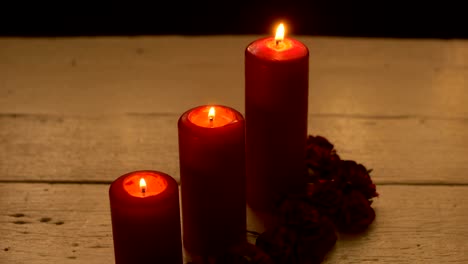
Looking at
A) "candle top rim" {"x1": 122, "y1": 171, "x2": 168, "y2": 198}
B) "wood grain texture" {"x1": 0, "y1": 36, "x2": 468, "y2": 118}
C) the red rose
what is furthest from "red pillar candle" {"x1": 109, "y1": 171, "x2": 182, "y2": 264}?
"wood grain texture" {"x1": 0, "y1": 36, "x2": 468, "y2": 118}

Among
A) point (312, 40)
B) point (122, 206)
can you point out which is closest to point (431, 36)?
point (312, 40)

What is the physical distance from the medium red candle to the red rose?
0.07 metres

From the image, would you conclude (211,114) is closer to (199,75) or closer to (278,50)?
(278,50)

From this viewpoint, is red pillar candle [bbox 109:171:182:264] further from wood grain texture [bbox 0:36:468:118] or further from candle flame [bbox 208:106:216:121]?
wood grain texture [bbox 0:36:468:118]

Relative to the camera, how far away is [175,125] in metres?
1.15

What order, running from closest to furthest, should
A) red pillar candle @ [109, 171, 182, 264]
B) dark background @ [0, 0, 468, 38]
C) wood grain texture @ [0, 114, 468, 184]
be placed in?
red pillar candle @ [109, 171, 182, 264]
wood grain texture @ [0, 114, 468, 184]
dark background @ [0, 0, 468, 38]

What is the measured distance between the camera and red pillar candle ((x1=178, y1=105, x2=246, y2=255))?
32.2 inches

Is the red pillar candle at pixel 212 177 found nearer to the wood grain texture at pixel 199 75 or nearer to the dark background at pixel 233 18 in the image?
the wood grain texture at pixel 199 75

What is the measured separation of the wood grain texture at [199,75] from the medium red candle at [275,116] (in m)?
0.28

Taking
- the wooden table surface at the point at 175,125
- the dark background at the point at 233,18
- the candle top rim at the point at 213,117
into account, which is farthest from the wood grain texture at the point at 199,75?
the dark background at the point at 233,18

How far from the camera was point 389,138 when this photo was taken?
1111 millimetres

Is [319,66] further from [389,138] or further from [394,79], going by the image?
[389,138]

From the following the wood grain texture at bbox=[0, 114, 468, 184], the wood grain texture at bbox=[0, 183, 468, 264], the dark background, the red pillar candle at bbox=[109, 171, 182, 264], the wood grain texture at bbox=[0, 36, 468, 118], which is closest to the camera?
the red pillar candle at bbox=[109, 171, 182, 264]

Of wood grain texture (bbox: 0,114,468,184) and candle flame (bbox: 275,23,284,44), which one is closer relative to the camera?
candle flame (bbox: 275,23,284,44)
